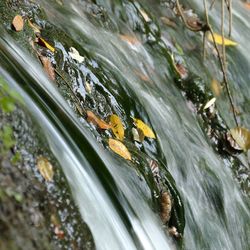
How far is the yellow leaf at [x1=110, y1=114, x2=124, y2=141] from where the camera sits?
3254 mm

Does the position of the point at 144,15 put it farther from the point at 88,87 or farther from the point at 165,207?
the point at 165,207

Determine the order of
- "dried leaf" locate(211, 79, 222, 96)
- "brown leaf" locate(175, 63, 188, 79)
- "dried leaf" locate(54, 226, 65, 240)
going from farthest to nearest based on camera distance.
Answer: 1. "dried leaf" locate(211, 79, 222, 96)
2. "brown leaf" locate(175, 63, 188, 79)
3. "dried leaf" locate(54, 226, 65, 240)

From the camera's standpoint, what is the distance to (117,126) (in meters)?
3.31

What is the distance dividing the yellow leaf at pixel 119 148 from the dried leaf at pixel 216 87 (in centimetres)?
226

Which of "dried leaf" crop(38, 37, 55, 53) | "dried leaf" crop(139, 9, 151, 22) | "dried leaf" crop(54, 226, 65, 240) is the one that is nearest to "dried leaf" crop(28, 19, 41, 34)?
"dried leaf" crop(38, 37, 55, 53)

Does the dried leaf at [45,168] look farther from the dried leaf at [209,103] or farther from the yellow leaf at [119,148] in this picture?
the dried leaf at [209,103]

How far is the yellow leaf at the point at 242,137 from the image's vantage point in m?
4.72

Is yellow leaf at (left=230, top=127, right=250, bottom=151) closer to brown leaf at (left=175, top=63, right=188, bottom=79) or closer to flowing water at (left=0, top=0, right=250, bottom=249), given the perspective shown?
flowing water at (left=0, top=0, right=250, bottom=249)

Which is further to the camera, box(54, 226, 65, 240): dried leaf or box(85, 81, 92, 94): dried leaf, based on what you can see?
box(85, 81, 92, 94): dried leaf

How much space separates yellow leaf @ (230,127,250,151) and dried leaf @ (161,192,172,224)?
1729 millimetres

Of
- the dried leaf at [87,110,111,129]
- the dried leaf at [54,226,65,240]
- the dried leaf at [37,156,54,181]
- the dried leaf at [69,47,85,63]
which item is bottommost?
the dried leaf at [87,110,111,129]

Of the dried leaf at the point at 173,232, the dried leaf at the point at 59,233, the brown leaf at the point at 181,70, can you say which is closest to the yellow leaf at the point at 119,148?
the dried leaf at the point at 173,232

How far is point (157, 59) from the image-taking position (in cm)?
493

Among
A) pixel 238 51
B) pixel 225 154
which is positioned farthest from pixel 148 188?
pixel 238 51
